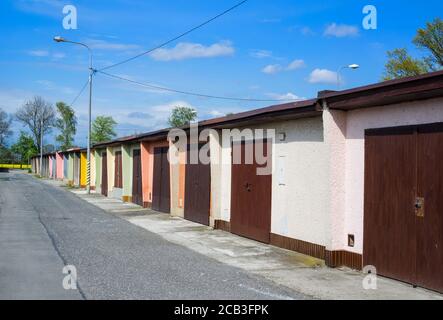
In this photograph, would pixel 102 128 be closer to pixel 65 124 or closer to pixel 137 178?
pixel 65 124

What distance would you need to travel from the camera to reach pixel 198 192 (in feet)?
53.3

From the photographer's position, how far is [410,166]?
798cm

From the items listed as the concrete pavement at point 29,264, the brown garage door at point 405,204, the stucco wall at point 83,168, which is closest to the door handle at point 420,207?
the brown garage door at point 405,204

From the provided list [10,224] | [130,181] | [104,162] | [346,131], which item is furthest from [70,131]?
[346,131]

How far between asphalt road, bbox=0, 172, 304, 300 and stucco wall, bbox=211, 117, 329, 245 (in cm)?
206

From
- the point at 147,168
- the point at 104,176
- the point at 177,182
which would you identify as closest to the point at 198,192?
the point at 177,182

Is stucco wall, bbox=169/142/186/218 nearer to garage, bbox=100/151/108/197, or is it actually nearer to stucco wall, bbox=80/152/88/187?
garage, bbox=100/151/108/197

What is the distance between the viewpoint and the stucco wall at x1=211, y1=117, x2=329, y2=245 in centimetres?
1012

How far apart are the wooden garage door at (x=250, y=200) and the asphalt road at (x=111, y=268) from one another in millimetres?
2105

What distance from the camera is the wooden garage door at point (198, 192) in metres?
15.6

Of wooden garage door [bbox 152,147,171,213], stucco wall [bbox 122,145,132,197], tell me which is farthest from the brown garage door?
stucco wall [bbox 122,145,132,197]

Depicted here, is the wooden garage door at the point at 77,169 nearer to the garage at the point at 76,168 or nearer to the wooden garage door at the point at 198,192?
the garage at the point at 76,168

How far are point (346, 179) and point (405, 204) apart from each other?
1.54 meters
